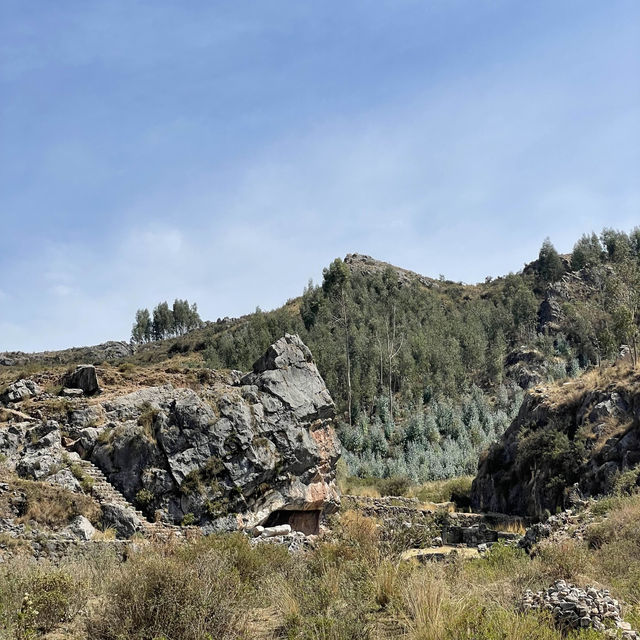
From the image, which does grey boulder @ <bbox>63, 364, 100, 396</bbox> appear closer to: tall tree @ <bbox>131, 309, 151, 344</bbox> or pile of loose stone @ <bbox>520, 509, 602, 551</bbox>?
pile of loose stone @ <bbox>520, 509, 602, 551</bbox>

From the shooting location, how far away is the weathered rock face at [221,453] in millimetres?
17328

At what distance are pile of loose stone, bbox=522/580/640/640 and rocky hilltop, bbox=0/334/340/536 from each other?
12.5 m

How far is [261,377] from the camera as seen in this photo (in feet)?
70.2

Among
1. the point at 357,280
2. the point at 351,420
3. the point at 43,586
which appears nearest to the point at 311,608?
the point at 43,586

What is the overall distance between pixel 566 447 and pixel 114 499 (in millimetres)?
16168

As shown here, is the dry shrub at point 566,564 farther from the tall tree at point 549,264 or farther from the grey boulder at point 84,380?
the tall tree at point 549,264

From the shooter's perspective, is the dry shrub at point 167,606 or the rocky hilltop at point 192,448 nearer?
the dry shrub at point 167,606

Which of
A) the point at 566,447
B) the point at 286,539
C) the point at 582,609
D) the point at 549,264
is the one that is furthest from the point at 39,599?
the point at 549,264

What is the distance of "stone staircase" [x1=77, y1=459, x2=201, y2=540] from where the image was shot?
1611 cm

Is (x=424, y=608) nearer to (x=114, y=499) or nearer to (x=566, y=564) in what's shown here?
(x=566, y=564)

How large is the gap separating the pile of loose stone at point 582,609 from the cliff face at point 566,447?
450 inches

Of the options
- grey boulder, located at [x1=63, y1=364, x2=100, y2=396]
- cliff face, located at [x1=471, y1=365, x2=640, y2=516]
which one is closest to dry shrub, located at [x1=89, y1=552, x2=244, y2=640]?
cliff face, located at [x1=471, y1=365, x2=640, y2=516]

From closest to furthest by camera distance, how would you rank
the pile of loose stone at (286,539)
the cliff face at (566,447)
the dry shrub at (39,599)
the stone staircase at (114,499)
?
the dry shrub at (39,599)
the pile of loose stone at (286,539)
the stone staircase at (114,499)
the cliff face at (566,447)

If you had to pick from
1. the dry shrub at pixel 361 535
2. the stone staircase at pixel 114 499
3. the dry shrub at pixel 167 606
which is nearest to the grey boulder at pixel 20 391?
the stone staircase at pixel 114 499
